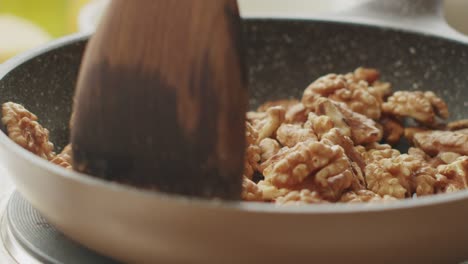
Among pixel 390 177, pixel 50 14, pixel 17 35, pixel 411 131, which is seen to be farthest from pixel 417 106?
pixel 50 14

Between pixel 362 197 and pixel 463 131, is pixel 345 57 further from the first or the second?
pixel 362 197

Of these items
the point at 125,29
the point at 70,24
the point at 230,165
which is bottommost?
the point at 70,24

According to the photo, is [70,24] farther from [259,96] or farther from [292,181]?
[292,181]

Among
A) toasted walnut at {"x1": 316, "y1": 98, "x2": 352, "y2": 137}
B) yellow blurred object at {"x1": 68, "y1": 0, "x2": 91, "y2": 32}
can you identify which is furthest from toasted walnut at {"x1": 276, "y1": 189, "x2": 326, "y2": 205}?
yellow blurred object at {"x1": 68, "y1": 0, "x2": 91, "y2": 32}

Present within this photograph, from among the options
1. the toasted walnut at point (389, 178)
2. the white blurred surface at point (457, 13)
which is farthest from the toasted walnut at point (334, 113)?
the white blurred surface at point (457, 13)

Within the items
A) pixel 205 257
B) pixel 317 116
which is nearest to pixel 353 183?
pixel 317 116

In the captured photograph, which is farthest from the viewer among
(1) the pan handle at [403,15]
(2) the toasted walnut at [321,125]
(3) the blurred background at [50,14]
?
(3) the blurred background at [50,14]

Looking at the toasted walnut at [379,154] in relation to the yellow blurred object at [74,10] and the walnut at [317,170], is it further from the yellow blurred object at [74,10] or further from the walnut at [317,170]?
the yellow blurred object at [74,10]
